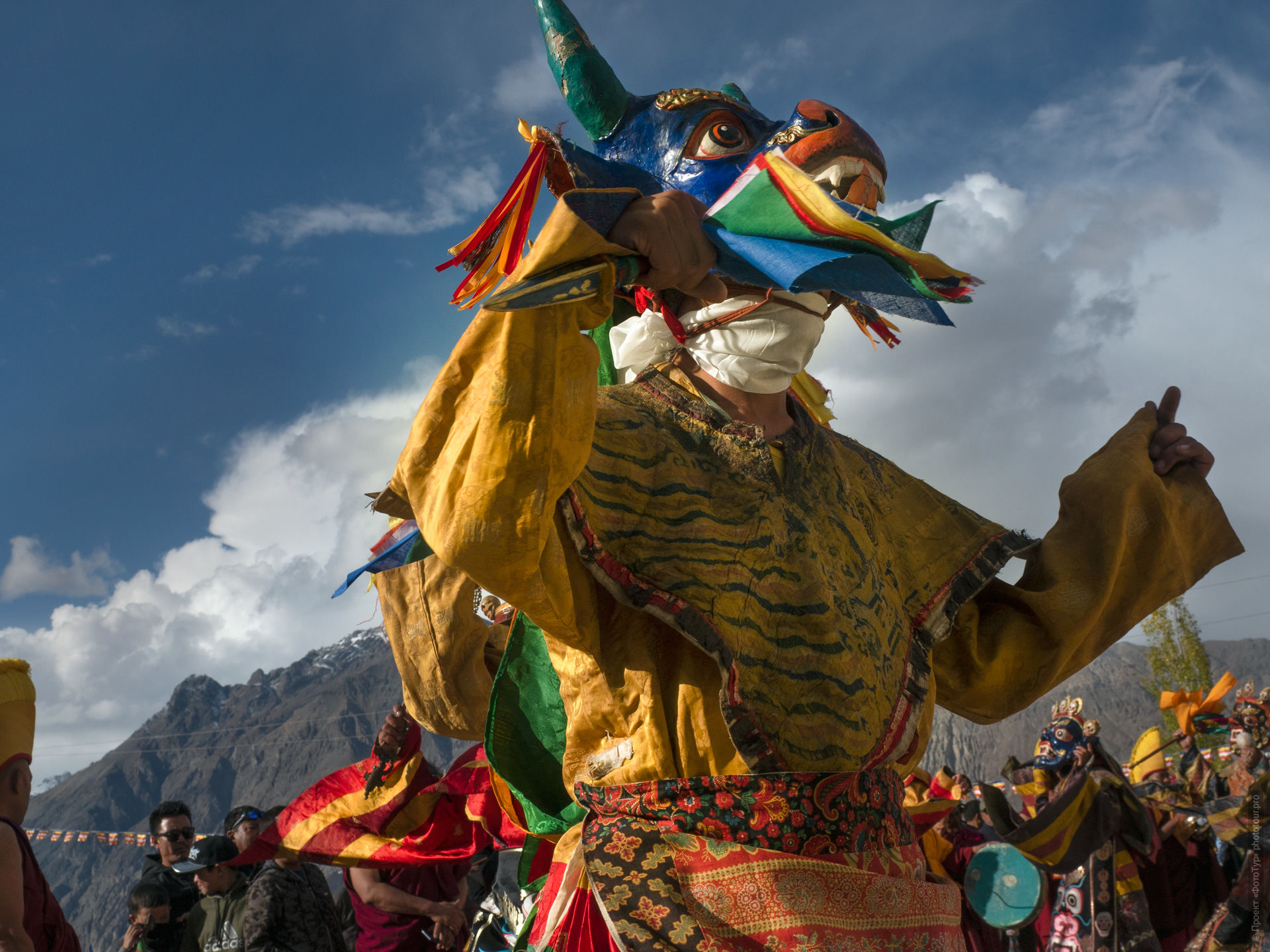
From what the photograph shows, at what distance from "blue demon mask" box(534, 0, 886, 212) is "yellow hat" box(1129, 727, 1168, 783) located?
9.24 metres

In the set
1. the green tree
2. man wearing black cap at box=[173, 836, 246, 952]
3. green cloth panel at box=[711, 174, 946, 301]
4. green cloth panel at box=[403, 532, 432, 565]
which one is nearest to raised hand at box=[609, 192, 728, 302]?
green cloth panel at box=[711, 174, 946, 301]

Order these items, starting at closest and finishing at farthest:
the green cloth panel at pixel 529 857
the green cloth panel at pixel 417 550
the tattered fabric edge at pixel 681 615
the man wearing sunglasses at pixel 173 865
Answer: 1. the tattered fabric edge at pixel 681 615
2. the green cloth panel at pixel 417 550
3. the green cloth panel at pixel 529 857
4. the man wearing sunglasses at pixel 173 865

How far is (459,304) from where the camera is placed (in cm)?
194

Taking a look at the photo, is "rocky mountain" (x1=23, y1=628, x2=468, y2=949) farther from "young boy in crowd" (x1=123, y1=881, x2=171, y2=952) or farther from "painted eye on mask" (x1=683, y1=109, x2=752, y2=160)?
"painted eye on mask" (x1=683, y1=109, x2=752, y2=160)

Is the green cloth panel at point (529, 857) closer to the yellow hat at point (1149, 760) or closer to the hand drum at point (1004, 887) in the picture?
the hand drum at point (1004, 887)

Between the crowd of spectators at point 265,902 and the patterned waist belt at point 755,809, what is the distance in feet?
13.5

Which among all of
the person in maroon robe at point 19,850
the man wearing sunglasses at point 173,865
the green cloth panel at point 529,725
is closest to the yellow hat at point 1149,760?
the man wearing sunglasses at point 173,865

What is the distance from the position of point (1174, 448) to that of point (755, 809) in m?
1.41

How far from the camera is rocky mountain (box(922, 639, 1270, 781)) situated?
80625 mm

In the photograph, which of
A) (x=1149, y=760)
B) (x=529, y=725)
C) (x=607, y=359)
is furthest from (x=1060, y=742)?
(x=529, y=725)

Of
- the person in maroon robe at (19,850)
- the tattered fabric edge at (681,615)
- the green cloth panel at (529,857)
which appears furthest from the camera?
the person in maroon robe at (19,850)

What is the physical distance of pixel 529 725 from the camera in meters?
2.18

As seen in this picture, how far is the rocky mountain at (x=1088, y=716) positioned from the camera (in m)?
80.6

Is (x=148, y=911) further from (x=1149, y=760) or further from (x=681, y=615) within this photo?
(x=1149, y=760)
